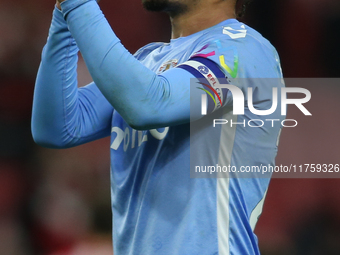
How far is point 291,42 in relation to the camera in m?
2.57

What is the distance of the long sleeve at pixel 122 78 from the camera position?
77cm

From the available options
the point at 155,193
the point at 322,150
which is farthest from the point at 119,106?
the point at 322,150

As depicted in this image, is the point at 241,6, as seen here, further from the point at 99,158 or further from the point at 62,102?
the point at 99,158

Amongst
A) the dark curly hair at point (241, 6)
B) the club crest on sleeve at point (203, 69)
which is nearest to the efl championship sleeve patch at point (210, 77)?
the club crest on sleeve at point (203, 69)

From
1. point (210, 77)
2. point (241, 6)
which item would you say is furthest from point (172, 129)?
point (241, 6)

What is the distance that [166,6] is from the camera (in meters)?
1.11

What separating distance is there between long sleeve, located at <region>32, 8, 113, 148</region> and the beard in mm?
201

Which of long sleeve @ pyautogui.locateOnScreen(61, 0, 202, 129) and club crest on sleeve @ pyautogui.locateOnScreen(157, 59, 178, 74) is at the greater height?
long sleeve @ pyautogui.locateOnScreen(61, 0, 202, 129)

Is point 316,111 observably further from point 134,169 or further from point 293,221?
point 134,169

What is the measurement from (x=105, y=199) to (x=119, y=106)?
5.33 feet

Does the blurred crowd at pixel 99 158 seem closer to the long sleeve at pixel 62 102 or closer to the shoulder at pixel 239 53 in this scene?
the long sleeve at pixel 62 102

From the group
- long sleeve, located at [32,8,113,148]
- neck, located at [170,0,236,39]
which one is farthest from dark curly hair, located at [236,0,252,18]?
long sleeve, located at [32,8,113,148]

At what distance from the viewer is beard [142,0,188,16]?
1.10 meters

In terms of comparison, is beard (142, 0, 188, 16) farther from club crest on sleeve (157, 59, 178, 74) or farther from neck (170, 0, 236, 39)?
club crest on sleeve (157, 59, 178, 74)
